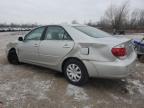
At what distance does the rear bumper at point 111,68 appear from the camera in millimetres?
3420

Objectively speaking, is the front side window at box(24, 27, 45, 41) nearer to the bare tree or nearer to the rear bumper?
the rear bumper

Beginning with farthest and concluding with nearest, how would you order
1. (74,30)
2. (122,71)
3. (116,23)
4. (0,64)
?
(116,23) < (0,64) < (74,30) < (122,71)

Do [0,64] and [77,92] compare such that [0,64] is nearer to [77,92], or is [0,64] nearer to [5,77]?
[5,77]

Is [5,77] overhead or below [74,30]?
below

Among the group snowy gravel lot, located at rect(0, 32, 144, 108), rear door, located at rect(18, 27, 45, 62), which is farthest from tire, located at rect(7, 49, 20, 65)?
snowy gravel lot, located at rect(0, 32, 144, 108)

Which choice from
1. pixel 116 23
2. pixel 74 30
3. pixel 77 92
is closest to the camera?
pixel 77 92

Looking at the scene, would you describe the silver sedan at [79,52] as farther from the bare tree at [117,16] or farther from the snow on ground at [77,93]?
the bare tree at [117,16]

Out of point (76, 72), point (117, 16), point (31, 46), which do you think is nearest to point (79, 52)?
point (76, 72)

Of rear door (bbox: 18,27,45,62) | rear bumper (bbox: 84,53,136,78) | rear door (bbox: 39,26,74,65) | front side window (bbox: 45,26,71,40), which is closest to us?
rear bumper (bbox: 84,53,136,78)

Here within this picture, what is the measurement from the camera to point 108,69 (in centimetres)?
348

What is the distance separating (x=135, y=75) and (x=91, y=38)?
2.00m

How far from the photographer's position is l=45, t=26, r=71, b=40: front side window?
4.22 meters

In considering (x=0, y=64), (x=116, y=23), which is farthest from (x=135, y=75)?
(x=116, y=23)

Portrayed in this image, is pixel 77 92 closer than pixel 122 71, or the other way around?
pixel 122 71
